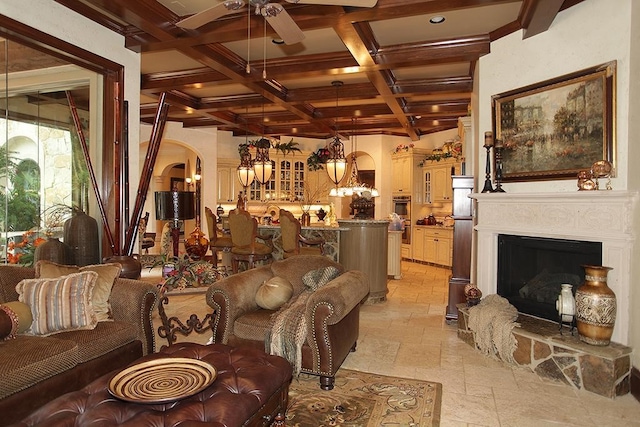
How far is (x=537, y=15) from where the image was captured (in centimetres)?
342

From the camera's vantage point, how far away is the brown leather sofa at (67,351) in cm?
217

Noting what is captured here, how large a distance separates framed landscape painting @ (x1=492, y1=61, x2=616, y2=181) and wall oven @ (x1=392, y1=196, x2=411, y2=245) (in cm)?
551

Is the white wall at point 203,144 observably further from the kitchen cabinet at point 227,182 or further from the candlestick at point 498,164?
the candlestick at point 498,164

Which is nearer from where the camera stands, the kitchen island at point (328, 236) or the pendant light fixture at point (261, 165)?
the kitchen island at point (328, 236)

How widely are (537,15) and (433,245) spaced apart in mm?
6042

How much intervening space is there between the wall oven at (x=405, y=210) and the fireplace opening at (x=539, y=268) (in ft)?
18.0

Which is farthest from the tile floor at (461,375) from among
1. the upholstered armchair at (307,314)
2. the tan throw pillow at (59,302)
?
the tan throw pillow at (59,302)

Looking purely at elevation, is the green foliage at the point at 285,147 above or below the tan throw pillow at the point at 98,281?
above

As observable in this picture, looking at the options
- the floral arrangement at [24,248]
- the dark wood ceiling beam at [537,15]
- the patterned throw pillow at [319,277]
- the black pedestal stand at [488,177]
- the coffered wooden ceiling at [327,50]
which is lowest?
the patterned throw pillow at [319,277]

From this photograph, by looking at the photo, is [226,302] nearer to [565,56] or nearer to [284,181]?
[565,56]

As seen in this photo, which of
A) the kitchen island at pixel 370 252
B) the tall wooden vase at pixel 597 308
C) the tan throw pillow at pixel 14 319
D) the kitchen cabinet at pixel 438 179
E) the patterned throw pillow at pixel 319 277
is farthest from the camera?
the kitchen cabinet at pixel 438 179

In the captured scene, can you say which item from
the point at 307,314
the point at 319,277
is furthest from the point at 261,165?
the point at 307,314

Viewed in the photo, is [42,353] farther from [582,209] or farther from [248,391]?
[582,209]

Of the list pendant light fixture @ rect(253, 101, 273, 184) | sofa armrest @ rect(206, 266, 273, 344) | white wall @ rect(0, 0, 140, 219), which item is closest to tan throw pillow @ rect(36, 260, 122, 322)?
sofa armrest @ rect(206, 266, 273, 344)
